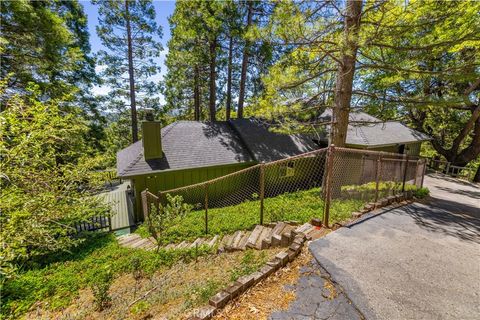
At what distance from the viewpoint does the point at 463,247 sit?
13.2ft

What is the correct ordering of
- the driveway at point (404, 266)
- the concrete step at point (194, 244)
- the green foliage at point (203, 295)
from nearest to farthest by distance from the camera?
the driveway at point (404, 266) → the green foliage at point (203, 295) → the concrete step at point (194, 244)

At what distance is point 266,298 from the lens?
2.62 meters

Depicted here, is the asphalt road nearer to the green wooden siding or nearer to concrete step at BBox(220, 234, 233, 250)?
concrete step at BBox(220, 234, 233, 250)

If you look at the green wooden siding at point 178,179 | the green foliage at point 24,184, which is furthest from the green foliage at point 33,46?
the green foliage at point 24,184

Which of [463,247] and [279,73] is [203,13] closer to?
[279,73]

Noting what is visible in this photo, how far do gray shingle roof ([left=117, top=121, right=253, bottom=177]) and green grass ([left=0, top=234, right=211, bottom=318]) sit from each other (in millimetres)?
3277

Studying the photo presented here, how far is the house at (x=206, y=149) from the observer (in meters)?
9.35

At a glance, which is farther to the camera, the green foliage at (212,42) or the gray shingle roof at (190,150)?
the green foliage at (212,42)

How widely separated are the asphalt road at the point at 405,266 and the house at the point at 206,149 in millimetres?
4199

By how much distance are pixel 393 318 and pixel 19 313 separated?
5.99m

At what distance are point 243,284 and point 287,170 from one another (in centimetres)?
980

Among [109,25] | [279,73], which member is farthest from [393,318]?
[109,25]

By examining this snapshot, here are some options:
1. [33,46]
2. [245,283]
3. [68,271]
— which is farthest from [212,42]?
[245,283]

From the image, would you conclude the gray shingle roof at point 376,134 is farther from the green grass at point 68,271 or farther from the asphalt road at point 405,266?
the green grass at point 68,271
